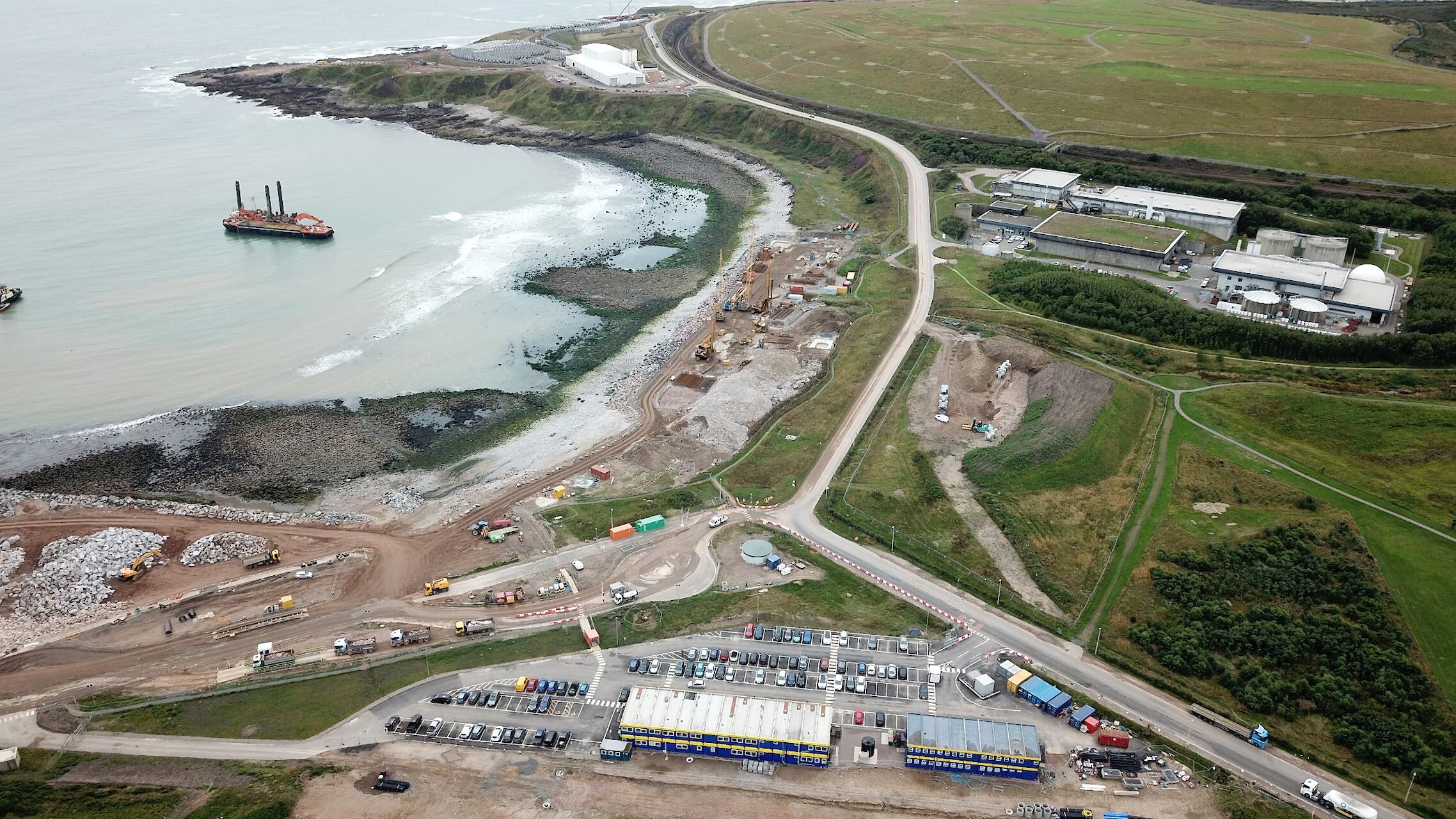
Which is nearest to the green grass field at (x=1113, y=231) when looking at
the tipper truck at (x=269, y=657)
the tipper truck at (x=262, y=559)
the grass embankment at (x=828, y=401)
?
the grass embankment at (x=828, y=401)

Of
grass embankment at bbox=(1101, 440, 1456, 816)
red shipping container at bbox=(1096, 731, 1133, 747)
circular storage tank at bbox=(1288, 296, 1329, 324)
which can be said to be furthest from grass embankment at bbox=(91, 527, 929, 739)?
circular storage tank at bbox=(1288, 296, 1329, 324)

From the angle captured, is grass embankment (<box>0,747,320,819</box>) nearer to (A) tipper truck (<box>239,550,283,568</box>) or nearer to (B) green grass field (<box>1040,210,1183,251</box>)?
(A) tipper truck (<box>239,550,283,568</box>)

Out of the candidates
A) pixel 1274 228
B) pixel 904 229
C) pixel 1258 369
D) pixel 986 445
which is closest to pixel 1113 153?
pixel 1274 228

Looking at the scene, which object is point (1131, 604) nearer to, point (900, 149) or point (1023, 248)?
point (1023, 248)

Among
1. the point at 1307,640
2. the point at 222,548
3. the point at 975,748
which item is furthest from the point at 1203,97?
the point at 222,548

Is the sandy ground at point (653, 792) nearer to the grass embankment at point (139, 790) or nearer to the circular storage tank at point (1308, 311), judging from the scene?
the grass embankment at point (139, 790)

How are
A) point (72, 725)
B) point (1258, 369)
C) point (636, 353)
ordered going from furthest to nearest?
1. point (636, 353)
2. point (1258, 369)
3. point (72, 725)

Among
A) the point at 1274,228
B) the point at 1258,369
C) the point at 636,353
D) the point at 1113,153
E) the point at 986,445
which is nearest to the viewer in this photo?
the point at 986,445
